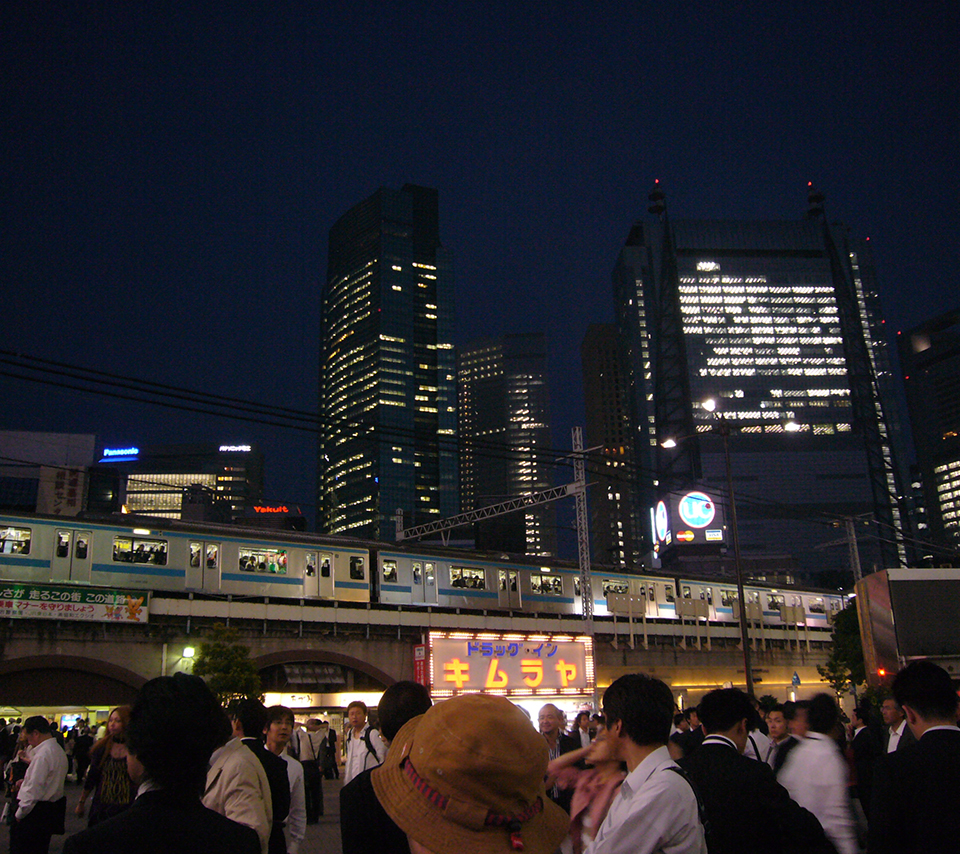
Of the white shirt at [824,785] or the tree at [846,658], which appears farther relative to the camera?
the tree at [846,658]

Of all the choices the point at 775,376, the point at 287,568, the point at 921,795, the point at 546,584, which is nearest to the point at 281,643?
the point at 287,568

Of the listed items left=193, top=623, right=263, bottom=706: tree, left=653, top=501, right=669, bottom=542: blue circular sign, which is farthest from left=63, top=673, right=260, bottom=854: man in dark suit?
left=653, top=501, right=669, bottom=542: blue circular sign

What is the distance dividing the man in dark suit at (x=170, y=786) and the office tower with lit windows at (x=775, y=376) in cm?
11071

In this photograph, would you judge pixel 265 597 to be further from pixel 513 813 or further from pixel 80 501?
pixel 80 501

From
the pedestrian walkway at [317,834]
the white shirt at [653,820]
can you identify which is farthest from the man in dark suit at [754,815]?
the pedestrian walkway at [317,834]

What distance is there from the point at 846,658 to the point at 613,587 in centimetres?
1157

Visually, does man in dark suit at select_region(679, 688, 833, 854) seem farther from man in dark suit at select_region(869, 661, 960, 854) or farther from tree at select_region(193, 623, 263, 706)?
tree at select_region(193, 623, 263, 706)

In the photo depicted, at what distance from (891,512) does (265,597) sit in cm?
11011

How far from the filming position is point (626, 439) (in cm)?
19450

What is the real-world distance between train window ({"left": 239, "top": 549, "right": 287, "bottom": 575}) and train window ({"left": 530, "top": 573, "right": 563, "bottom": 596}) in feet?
38.2

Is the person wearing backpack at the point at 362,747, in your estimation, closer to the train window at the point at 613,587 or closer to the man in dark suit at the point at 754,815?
the man in dark suit at the point at 754,815

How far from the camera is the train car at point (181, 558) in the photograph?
24562 millimetres

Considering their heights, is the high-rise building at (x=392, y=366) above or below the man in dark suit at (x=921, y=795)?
above

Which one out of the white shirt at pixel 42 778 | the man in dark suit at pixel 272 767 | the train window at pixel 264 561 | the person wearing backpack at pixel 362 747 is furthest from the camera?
the train window at pixel 264 561
